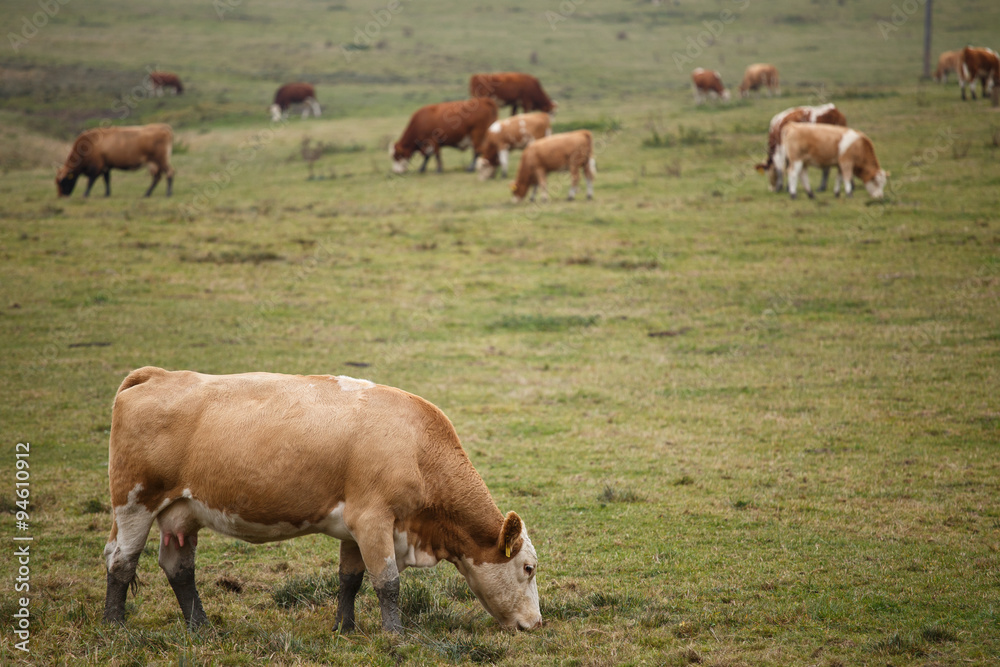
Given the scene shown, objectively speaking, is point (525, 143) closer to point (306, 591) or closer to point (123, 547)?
point (306, 591)

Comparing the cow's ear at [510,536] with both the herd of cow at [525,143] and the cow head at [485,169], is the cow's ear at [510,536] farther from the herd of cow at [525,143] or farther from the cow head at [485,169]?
the cow head at [485,169]

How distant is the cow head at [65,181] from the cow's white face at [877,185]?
21742mm

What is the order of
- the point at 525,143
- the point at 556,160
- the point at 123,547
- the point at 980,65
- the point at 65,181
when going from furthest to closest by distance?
the point at 980,65 → the point at 525,143 → the point at 65,181 → the point at 556,160 → the point at 123,547

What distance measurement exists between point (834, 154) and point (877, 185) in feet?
4.15

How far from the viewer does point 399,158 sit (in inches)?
1087

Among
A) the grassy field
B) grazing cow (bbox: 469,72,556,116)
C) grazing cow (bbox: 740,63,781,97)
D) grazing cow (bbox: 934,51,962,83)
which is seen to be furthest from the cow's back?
grazing cow (bbox: 934,51,962,83)

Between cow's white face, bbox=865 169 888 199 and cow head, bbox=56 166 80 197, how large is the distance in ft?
71.3

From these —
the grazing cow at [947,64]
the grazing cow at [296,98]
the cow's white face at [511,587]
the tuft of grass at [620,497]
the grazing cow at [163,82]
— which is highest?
the grazing cow at [163,82]

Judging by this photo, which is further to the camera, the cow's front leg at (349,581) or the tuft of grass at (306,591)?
the tuft of grass at (306,591)

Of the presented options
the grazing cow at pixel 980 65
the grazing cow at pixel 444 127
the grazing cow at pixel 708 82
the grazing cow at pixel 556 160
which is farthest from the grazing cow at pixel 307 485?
the grazing cow at pixel 708 82

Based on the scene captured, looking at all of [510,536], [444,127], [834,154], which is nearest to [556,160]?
[444,127]

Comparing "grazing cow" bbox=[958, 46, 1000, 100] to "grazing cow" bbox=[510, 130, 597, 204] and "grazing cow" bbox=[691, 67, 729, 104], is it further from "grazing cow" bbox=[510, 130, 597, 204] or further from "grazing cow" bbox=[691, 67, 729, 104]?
"grazing cow" bbox=[510, 130, 597, 204]

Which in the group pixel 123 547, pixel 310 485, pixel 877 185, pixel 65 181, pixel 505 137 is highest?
pixel 505 137

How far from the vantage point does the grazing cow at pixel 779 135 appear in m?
21.5
